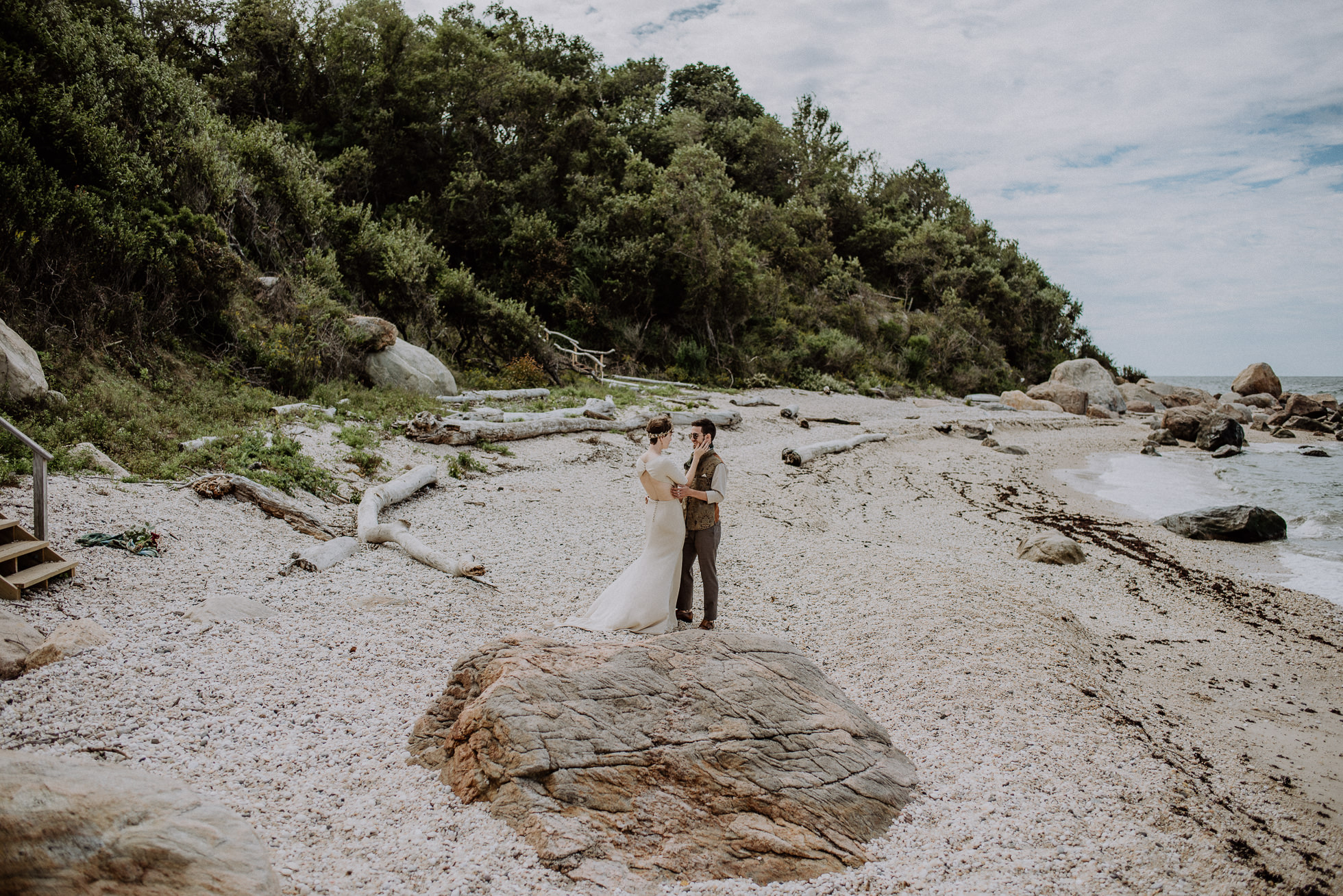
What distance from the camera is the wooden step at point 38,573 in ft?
16.6

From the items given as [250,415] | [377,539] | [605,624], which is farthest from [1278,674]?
[250,415]

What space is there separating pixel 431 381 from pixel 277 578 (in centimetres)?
1049

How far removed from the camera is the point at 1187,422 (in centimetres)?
2450

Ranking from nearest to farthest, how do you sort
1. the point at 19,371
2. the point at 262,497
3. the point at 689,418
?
the point at 262,497 → the point at 19,371 → the point at 689,418

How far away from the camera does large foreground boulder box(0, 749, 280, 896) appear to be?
7.79 feet

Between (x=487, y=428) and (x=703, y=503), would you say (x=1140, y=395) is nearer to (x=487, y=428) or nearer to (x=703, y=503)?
(x=487, y=428)

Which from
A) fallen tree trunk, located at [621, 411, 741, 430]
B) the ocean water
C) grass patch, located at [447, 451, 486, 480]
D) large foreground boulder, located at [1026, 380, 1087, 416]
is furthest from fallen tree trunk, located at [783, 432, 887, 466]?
large foreground boulder, located at [1026, 380, 1087, 416]

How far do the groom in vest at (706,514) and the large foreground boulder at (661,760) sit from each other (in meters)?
1.71

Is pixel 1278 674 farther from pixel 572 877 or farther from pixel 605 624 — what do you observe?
pixel 572 877

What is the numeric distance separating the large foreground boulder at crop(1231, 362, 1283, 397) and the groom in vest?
48.9m

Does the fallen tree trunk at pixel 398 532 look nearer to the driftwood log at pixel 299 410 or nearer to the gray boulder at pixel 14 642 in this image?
the driftwood log at pixel 299 410

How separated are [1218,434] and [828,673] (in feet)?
80.0

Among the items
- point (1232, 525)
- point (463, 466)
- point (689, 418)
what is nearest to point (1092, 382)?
point (1232, 525)

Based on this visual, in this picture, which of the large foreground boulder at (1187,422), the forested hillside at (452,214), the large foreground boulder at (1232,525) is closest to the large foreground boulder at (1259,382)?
the forested hillside at (452,214)
